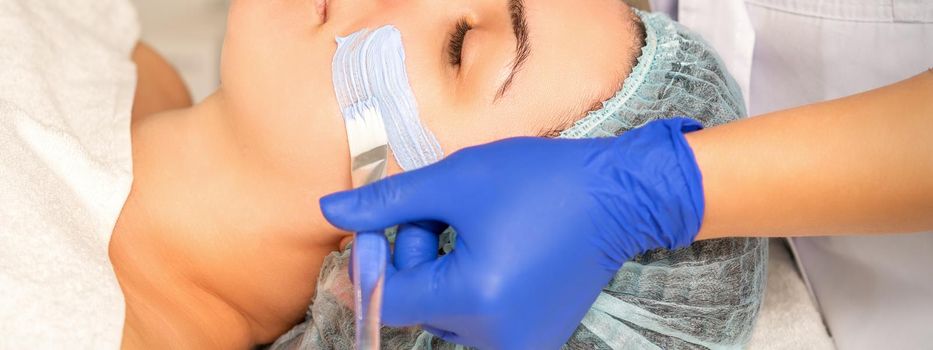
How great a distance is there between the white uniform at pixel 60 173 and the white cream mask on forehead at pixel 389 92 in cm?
43

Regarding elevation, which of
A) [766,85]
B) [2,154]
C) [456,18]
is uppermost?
[456,18]

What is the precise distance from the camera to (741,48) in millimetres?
1644

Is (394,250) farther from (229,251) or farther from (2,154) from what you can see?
(2,154)

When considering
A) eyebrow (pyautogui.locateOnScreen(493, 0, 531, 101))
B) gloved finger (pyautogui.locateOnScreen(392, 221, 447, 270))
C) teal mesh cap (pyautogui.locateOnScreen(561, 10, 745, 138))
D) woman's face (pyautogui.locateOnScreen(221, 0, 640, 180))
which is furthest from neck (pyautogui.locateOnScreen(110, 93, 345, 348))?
teal mesh cap (pyautogui.locateOnScreen(561, 10, 745, 138))

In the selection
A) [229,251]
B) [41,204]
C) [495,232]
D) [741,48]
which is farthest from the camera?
[741,48]

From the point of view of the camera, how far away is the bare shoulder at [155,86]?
1842mm

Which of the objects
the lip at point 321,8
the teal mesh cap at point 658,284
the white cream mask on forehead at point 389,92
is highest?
the lip at point 321,8

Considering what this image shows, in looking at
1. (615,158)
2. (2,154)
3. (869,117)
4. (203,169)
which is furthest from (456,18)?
(2,154)

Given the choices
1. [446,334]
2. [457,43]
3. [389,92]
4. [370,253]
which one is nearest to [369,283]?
[370,253]

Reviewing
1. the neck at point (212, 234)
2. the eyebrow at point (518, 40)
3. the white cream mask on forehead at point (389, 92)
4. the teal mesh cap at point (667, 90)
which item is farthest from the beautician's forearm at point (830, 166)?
the neck at point (212, 234)

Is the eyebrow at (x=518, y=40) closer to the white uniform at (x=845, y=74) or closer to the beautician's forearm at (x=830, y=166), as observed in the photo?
the beautician's forearm at (x=830, y=166)

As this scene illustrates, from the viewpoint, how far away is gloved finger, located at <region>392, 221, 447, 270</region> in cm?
109

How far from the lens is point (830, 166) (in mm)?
1033

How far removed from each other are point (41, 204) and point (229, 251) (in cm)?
28
